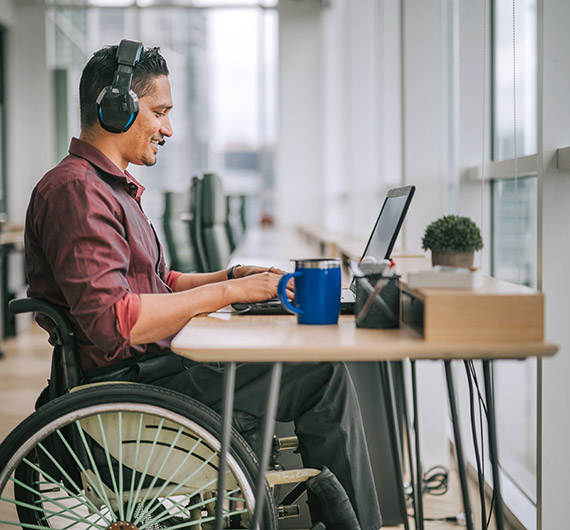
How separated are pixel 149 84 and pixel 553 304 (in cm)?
108

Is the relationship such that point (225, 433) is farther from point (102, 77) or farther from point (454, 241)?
point (102, 77)

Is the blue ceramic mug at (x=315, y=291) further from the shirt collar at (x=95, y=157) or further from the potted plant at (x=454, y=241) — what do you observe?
the shirt collar at (x=95, y=157)

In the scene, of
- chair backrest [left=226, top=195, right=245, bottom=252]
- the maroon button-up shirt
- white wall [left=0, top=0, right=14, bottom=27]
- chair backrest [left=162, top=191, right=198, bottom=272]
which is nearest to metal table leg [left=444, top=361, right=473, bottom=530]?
the maroon button-up shirt

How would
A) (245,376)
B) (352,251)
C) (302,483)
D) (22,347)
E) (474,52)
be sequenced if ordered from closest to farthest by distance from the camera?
(245,376)
(302,483)
(474,52)
(352,251)
(22,347)

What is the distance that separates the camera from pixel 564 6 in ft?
5.47

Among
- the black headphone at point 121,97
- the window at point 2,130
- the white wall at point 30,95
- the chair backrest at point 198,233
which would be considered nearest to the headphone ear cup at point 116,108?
the black headphone at point 121,97

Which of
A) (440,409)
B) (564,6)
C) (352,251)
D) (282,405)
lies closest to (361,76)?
(352,251)

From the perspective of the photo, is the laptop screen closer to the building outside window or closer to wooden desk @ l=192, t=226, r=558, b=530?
wooden desk @ l=192, t=226, r=558, b=530

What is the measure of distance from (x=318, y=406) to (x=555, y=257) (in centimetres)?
68

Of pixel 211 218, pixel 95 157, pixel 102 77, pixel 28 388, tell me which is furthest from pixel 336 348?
pixel 28 388

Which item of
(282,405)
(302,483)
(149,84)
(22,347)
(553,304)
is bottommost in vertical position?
(22,347)

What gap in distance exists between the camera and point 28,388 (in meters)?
4.18

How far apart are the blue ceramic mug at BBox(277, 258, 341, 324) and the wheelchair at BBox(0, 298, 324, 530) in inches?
10.1

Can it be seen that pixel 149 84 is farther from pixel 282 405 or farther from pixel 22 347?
pixel 22 347
